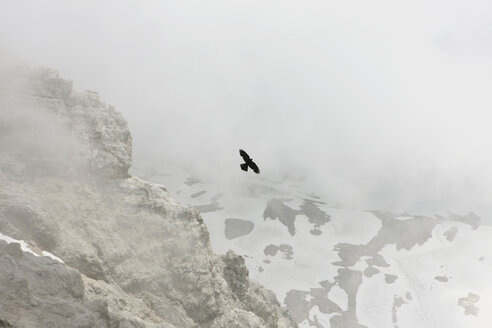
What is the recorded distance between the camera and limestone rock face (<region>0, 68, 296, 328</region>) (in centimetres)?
2367

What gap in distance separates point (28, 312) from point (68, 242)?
8.68 metres

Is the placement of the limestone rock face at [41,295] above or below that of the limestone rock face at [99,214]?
below

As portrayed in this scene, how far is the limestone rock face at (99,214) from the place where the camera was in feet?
77.7

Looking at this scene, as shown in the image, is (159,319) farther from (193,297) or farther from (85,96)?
(85,96)

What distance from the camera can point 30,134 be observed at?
27.3 meters

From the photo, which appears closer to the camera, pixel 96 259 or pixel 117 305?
pixel 117 305

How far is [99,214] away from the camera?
27.2 metres

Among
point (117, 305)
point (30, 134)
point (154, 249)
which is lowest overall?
point (117, 305)

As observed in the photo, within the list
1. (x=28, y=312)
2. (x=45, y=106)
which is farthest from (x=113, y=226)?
(x=28, y=312)

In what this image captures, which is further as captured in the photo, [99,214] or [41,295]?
[99,214]

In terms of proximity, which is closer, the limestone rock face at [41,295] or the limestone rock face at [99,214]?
the limestone rock face at [41,295]

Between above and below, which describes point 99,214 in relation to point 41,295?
above

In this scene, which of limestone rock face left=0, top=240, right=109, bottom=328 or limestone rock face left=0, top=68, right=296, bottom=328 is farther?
limestone rock face left=0, top=68, right=296, bottom=328

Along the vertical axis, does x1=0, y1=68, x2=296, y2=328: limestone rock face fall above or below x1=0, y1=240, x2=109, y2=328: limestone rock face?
above
